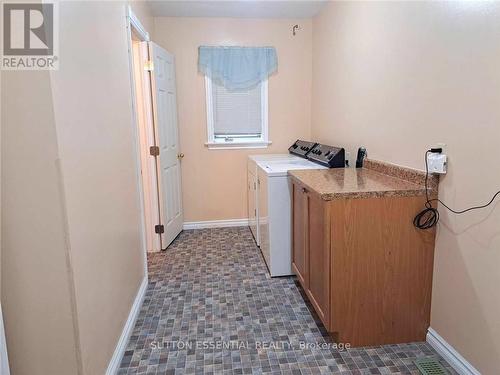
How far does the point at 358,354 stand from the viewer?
6.31ft

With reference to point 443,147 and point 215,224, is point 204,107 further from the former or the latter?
point 443,147

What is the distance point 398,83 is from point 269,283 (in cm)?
172

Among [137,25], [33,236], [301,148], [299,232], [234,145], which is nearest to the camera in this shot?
[33,236]

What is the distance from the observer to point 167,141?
3.55 meters

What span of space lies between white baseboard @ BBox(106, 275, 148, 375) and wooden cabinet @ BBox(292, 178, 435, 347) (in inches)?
45.1

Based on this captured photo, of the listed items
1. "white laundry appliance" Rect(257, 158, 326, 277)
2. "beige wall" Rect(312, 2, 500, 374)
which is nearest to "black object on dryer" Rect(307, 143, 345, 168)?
"white laundry appliance" Rect(257, 158, 326, 277)

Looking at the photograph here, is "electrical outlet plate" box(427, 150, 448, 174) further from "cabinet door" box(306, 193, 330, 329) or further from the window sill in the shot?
the window sill

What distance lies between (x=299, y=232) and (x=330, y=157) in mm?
776

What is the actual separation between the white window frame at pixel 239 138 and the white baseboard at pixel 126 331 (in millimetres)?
1901

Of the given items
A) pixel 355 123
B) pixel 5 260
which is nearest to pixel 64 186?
pixel 5 260

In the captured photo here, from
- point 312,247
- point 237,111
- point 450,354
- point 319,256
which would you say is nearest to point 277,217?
point 312,247

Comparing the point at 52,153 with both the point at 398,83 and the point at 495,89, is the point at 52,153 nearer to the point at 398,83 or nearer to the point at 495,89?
the point at 495,89

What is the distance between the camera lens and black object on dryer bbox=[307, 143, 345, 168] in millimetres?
2898

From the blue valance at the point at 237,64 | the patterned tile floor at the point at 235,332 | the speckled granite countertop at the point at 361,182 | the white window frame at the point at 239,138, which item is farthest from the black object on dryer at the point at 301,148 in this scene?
the patterned tile floor at the point at 235,332
